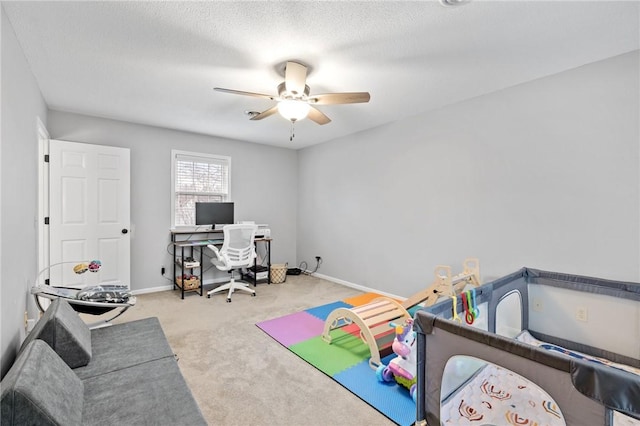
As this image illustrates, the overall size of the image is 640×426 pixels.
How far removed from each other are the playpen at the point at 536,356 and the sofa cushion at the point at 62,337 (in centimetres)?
198

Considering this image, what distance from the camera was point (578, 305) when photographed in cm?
252

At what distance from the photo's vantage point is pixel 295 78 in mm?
2453

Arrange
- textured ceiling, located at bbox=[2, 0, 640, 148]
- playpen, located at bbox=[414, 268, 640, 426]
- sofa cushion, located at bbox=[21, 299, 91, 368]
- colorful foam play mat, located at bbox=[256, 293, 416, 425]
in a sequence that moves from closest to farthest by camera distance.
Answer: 1. playpen, located at bbox=[414, 268, 640, 426]
2. sofa cushion, located at bbox=[21, 299, 91, 368]
3. textured ceiling, located at bbox=[2, 0, 640, 148]
4. colorful foam play mat, located at bbox=[256, 293, 416, 425]

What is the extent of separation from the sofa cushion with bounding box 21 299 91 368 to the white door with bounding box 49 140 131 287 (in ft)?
7.19

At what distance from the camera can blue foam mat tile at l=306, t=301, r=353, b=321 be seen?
3610 millimetres

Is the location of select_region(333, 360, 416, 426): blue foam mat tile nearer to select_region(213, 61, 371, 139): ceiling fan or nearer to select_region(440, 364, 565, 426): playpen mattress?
select_region(440, 364, 565, 426): playpen mattress

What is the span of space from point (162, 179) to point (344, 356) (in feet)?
12.3

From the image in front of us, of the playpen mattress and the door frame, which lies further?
the door frame

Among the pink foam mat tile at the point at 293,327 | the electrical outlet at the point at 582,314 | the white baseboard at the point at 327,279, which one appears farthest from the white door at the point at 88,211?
the electrical outlet at the point at 582,314

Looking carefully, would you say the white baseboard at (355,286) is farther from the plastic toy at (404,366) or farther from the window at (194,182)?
the window at (194,182)

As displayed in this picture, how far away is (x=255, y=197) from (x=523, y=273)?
4296 millimetres

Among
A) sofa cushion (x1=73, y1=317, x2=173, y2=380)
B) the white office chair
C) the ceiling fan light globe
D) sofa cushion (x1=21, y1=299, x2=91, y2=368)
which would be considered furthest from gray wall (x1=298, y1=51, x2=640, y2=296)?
sofa cushion (x1=21, y1=299, x2=91, y2=368)

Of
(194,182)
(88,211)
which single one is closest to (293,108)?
(194,182)

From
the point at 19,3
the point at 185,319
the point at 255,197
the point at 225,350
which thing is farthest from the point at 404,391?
the point at 255,197
